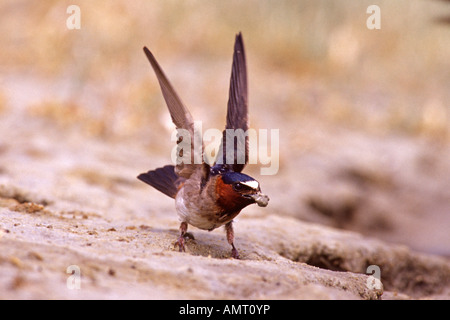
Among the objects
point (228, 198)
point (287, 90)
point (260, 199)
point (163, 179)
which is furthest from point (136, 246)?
point (287, 90)

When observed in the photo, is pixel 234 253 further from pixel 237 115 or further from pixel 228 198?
pixel 237 115

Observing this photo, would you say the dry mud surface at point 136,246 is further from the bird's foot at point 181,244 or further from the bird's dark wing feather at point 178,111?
the bird's dark wing feather at point 178,111

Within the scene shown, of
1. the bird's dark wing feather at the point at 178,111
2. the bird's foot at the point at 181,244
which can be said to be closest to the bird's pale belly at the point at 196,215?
the bird's foot at the point at 181,244

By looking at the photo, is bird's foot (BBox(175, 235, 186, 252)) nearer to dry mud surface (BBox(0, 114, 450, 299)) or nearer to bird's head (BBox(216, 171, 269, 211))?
dry mud surface (BBox(0, 114, 450, 299))

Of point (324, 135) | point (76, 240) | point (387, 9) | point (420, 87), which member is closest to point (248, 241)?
point (76, 240)

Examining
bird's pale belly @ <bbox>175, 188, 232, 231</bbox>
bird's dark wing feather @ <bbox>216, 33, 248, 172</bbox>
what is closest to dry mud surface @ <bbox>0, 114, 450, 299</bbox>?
bird's pale belly @ <bbox>175, 188, 232, 231</bbox>

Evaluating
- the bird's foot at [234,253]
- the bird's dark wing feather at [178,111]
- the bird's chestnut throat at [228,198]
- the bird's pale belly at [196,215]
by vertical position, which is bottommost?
the bird's foot at [234,253]

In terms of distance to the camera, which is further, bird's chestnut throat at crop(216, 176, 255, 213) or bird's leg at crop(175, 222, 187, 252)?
bird's leg at crop(175, 222, 187, 252)
